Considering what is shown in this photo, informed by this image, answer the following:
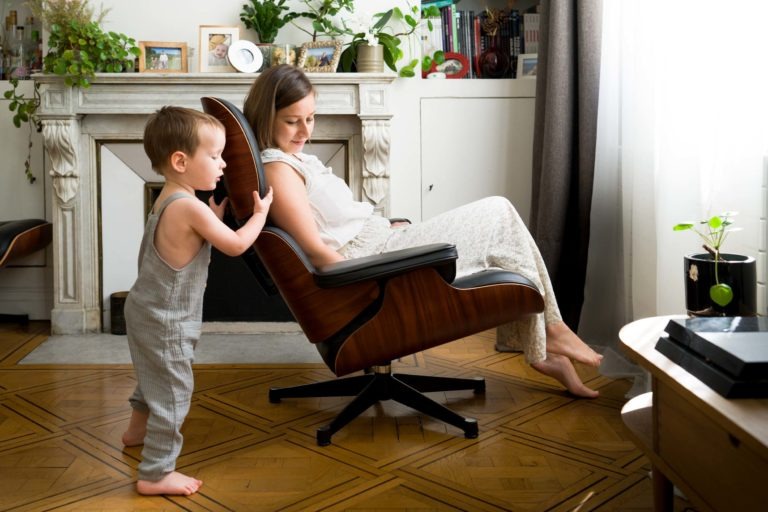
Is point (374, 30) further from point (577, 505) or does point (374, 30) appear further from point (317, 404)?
point (577, 505)

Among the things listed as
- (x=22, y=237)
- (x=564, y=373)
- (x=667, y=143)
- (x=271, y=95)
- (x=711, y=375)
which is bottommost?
(x=564, y=373)

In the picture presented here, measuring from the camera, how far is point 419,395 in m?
2.39

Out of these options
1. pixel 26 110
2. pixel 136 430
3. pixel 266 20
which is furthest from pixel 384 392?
pixel 26 110

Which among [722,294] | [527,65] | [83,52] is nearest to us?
[722,294]

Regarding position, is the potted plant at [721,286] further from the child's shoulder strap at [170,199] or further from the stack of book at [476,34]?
the stack of book at [476,34]

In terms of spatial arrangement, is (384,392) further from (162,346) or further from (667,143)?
(667,143)

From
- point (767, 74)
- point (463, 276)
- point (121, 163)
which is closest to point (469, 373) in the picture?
point (463, 276)

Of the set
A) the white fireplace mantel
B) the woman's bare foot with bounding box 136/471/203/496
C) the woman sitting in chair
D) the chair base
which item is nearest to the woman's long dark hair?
the woman sitting in chair

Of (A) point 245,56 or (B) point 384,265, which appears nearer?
(B) point 384,265

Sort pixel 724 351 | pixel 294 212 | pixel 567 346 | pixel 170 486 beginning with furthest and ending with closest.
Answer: pixel 567 346, pixel 294 212, pixel 170 486, pixel 724 351

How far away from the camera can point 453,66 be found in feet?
12.6

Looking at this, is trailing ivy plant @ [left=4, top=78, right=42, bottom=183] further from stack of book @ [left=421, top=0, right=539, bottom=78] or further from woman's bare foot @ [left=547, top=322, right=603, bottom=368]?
woman's bare foot @ [left=547, top=322, right=603, bottom=368]

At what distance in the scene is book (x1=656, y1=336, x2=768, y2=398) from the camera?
A: 1.29 m

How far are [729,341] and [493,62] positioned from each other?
8.76 feet
